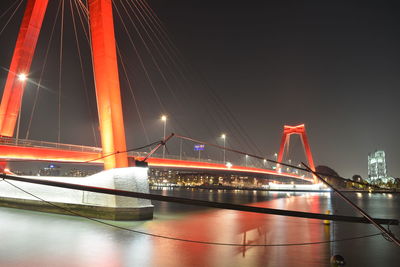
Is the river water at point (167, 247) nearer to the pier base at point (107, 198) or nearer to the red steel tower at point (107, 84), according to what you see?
the pier base at point (107, 198)

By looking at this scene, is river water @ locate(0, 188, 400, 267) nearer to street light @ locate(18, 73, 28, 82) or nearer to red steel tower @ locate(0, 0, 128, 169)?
red steel tower @ locate(0, 0, 128, 169)

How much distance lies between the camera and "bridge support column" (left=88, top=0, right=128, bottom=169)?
1420 centimetres

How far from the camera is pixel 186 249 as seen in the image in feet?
28.2

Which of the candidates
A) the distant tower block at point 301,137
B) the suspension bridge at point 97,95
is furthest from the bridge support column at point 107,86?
the distant tower block at point 301,137

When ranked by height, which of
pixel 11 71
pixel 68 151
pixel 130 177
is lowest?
pixel 130 177

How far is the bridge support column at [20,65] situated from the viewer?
784 inches

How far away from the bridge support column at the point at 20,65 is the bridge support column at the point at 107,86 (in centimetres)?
706

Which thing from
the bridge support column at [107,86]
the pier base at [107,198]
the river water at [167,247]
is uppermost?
the bridge support column at [107,86]

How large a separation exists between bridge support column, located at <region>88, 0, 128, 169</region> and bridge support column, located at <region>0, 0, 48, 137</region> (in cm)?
706

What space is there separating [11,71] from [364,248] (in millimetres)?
20125

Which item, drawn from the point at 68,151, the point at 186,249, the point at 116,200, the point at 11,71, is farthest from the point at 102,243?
the point at 11,71

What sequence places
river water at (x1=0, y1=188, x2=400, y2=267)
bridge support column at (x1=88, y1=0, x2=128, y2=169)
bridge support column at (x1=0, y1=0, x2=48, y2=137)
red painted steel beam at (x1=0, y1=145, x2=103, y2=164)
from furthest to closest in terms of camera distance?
bridge support column at (x1=0, y1=0, x2=48, y2=137) → red painted steel beam at (x1=0, y1=145, x2=103, y2=164) → bridge support column at (x1=88, y1=0, x2=128, y2=169) → river water at (x1=0, y1=188, x2=400, y2=267)

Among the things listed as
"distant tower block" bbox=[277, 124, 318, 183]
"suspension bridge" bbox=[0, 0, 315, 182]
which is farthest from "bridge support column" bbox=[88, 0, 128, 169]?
"distant tower block" bbox=[277, 124, 318, 183]

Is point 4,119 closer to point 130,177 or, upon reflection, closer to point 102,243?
point 130,177
